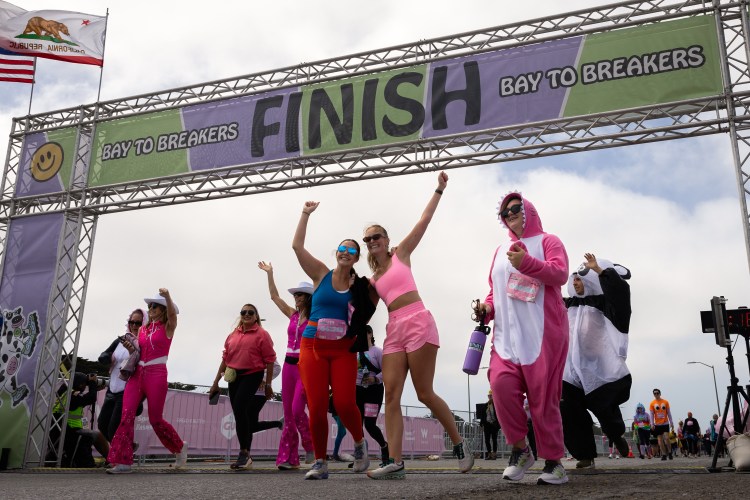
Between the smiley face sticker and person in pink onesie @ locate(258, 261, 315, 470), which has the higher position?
the smiley face sticker

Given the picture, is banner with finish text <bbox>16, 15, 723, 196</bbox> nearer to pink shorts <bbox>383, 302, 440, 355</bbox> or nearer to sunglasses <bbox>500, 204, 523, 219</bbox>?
sunglasses <bbox>500, 204, 523, 219</bbox>

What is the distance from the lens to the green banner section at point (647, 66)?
869cm

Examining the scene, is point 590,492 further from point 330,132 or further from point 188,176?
point 188,176

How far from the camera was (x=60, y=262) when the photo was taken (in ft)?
36.0

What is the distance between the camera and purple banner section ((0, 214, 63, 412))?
420 inches

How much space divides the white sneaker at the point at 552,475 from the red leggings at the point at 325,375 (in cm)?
162

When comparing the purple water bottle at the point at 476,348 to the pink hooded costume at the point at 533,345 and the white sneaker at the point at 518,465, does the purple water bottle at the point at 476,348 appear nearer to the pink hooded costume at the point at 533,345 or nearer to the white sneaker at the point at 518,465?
the pink hooded costume at the point at 533,345

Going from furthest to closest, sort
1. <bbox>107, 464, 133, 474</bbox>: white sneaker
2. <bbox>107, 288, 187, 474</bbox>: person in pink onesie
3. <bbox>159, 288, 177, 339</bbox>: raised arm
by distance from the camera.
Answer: <bbox>159, 288, 177, 339</bbox>: raised arm, <bbox>107, 288, 187, 474</bbox>: person in pink onesie, <bbox>107, 464, 133, 474</bbox>: white sneaker

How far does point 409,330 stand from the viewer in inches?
208

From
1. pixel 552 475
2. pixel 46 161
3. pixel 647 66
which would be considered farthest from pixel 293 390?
pixel 46 161

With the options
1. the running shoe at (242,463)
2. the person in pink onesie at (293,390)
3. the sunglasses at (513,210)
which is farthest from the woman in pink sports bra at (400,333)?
the running shoe at (242,463)

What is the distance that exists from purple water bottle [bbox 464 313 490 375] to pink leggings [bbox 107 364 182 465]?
378 cm

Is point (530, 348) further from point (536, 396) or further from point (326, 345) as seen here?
point (326, 345)

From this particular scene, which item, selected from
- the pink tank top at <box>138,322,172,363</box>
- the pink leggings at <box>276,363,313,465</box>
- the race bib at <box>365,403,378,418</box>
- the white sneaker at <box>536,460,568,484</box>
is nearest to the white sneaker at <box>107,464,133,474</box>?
the pink tank top at <box>138,322,172,363</box>
